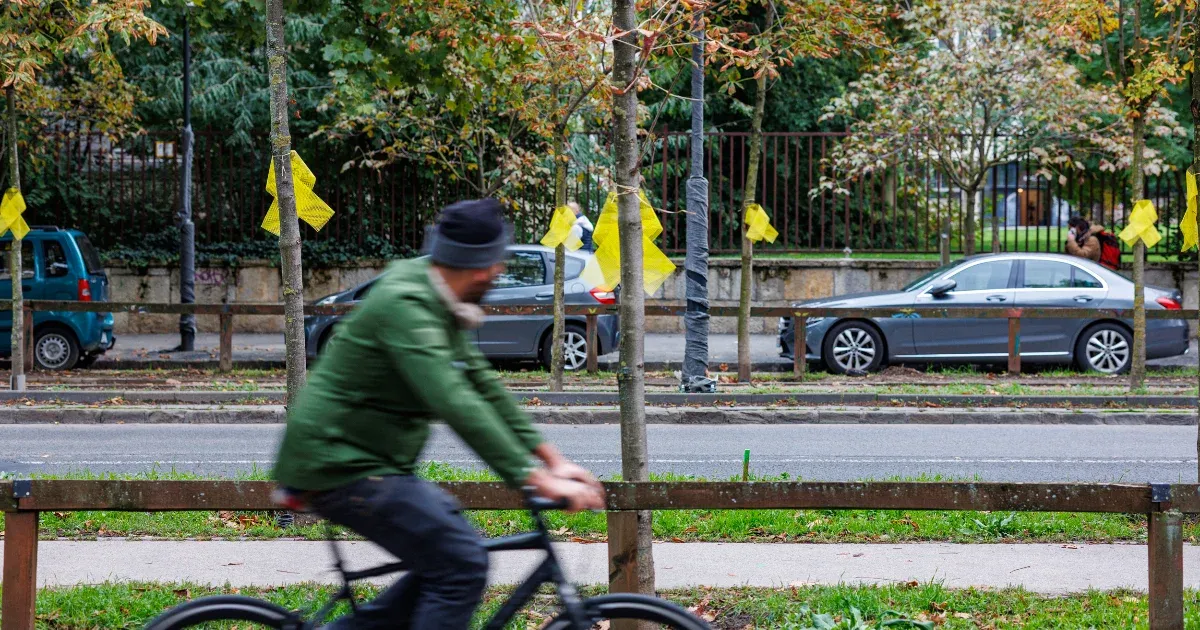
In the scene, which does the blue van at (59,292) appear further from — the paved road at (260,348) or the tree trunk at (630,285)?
the tree trunk at (630,285)

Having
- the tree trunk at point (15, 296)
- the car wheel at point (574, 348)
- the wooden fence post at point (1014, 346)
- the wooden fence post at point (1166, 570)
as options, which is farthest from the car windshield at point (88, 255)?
the wooden fence post at point (1166, 570)

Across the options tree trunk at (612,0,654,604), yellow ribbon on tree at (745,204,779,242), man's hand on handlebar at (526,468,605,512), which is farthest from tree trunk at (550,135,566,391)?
man's hand on handlebar at (526,468,605,512)

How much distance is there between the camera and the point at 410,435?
3.59 m

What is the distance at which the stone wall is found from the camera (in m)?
22.8

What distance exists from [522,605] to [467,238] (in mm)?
1129

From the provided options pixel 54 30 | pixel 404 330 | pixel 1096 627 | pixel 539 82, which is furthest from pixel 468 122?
pixel 404 330

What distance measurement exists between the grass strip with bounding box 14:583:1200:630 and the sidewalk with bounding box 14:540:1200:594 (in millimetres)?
189

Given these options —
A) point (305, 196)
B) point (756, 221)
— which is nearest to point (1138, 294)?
point (756, 221)

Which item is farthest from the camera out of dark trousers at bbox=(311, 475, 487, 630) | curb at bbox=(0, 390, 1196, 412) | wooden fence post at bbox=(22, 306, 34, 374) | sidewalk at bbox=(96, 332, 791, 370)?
sidewalk at bbox=(96, 332, 791, 370)

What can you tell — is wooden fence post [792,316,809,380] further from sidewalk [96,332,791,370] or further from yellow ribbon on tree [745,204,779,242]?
sidewalk [96,332,791,370]

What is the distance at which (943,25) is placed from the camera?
21562 millimetres

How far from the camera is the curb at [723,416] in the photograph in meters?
12.8

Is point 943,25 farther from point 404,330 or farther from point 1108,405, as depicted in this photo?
point 404,330

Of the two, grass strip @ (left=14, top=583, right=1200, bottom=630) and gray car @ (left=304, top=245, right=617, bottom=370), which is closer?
grass strip @ (left=14, top=583, right=1200, bottom=630)
